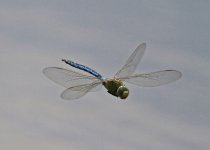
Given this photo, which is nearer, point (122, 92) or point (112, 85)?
point (122, 92)

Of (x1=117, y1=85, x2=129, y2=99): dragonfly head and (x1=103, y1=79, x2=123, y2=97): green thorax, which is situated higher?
(x1=103, y1=79, x2=123, y2=97): green thorax

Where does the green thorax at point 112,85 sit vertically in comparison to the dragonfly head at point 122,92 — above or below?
above

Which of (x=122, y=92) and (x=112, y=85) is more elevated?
(x=112, y=85)

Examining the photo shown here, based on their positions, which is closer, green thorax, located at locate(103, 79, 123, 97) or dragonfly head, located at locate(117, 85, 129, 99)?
dragonfly head, located at locate(117, 85, 129, 99)

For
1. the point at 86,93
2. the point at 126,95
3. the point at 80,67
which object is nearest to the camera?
the point at 126,95

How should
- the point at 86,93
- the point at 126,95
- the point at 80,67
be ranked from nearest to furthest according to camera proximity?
the point at 126,95 → the point at 86,93 → the point at 80,67

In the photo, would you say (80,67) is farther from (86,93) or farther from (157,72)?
(157,72)

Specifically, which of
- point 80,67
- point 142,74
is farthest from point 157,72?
point 80,67

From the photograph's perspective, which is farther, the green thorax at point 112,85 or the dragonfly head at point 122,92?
the green thorax at point 112,85
